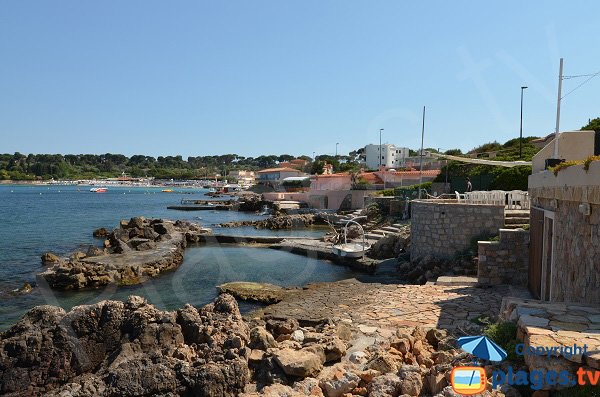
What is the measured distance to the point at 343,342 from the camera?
9.06 metres

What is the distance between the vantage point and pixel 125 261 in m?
23.6

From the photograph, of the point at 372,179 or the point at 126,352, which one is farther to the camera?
the point at 372,179

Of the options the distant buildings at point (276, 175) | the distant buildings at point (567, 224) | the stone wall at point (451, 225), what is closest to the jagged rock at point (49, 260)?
the stone wall at point (451, 225)

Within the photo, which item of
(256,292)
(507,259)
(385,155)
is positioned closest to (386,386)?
(507,259)

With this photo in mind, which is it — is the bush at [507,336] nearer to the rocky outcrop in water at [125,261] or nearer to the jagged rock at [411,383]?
the jagged rock at [411,383]

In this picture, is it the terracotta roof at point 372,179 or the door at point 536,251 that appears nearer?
the door at point 536,251

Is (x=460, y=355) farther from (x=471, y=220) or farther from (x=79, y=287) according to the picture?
(x=79, y=287)

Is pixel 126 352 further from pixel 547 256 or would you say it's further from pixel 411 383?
pixel 547 256

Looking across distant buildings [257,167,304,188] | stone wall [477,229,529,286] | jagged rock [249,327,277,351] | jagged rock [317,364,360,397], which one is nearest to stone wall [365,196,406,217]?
stone wall [477,229,529,286]

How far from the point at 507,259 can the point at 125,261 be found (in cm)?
1839

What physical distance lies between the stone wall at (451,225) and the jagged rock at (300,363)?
35.8ft

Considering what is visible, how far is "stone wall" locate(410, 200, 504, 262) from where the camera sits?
16625 mm

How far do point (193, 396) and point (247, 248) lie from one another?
23165mm

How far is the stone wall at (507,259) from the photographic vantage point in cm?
1353
